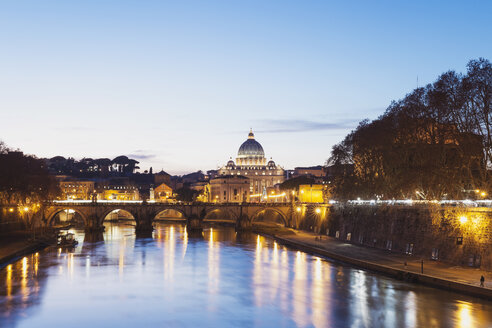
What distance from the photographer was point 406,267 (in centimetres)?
4347

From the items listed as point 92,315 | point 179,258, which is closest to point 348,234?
point 179,258

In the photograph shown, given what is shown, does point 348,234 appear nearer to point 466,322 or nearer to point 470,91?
point 470,91

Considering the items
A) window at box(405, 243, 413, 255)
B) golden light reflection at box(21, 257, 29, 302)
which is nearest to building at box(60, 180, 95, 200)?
golden light reflection at box(21, 257, 29, 302)

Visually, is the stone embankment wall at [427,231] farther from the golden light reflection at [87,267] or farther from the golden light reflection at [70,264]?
the golden light reflection at [70,264]

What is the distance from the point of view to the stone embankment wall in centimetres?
4169

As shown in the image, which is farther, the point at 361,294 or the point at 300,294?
the point at 300,294

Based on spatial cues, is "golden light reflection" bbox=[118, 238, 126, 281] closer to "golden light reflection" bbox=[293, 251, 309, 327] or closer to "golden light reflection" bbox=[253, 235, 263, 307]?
"golden light reflection" bbox=[253, 235, 263, 307]

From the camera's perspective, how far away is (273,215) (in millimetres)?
132625

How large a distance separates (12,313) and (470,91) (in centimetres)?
3542

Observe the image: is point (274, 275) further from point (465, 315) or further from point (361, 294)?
point (465, 315)

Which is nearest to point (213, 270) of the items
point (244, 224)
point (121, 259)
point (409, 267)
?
point (121, 259)

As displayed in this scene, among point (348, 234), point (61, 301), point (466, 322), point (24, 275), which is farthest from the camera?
point (348, 234)

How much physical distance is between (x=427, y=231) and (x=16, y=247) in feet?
138

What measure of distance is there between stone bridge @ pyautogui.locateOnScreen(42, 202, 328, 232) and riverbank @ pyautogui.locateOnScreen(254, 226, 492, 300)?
108 ft
